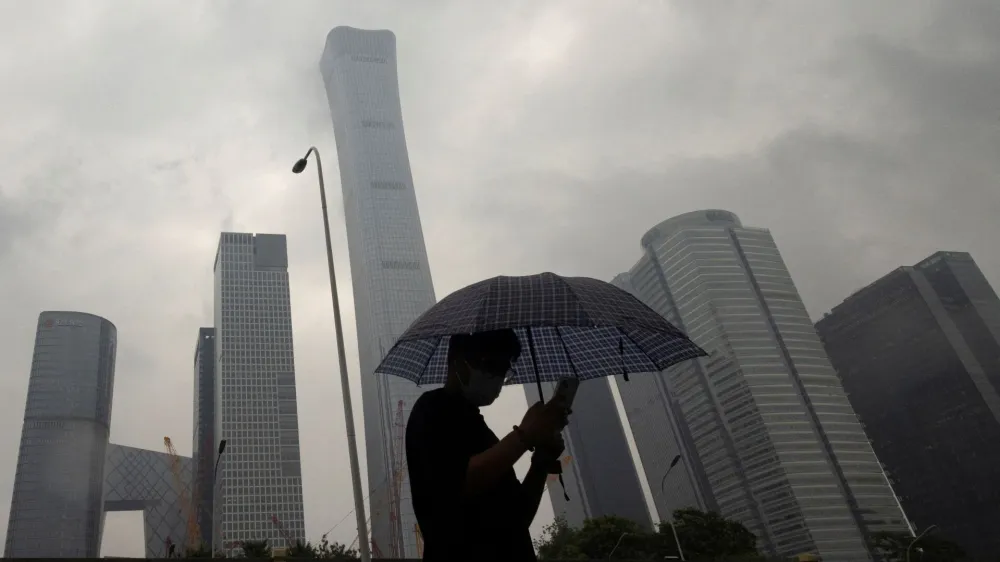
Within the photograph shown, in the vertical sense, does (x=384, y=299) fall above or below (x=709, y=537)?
above

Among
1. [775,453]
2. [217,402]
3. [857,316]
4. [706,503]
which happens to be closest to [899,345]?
[857,316]

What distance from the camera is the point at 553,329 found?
702 centimetres

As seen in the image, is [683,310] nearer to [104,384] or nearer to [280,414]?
[280,414]

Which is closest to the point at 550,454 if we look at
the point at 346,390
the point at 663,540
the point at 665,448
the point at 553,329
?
the point at 553,329

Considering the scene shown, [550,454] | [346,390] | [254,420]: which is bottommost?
[550,454]

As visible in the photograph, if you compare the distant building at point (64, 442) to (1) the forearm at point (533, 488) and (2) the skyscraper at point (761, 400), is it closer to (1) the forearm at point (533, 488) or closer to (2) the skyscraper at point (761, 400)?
(2) the skyscraper at point (761, 400)

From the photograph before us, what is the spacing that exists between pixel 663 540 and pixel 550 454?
236 ft

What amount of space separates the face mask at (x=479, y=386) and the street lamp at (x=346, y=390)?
38.6 feet

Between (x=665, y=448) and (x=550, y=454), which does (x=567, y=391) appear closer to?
(x=550, y=454)

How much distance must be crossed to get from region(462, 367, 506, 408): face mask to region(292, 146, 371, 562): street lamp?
11.8m

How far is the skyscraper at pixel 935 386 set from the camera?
5113 inches

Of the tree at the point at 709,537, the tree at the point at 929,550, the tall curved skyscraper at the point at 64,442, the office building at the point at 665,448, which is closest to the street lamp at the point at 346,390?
the tree at the point at 709,537

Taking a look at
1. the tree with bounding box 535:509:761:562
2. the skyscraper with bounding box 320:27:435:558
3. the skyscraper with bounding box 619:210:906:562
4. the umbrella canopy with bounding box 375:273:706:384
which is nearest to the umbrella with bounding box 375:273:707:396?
the umbrella canopy with bounding box 375:273:706:384

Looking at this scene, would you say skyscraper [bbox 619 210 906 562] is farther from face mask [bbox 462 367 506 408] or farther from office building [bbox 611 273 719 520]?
face mask [bbox 462 367 506 408]
